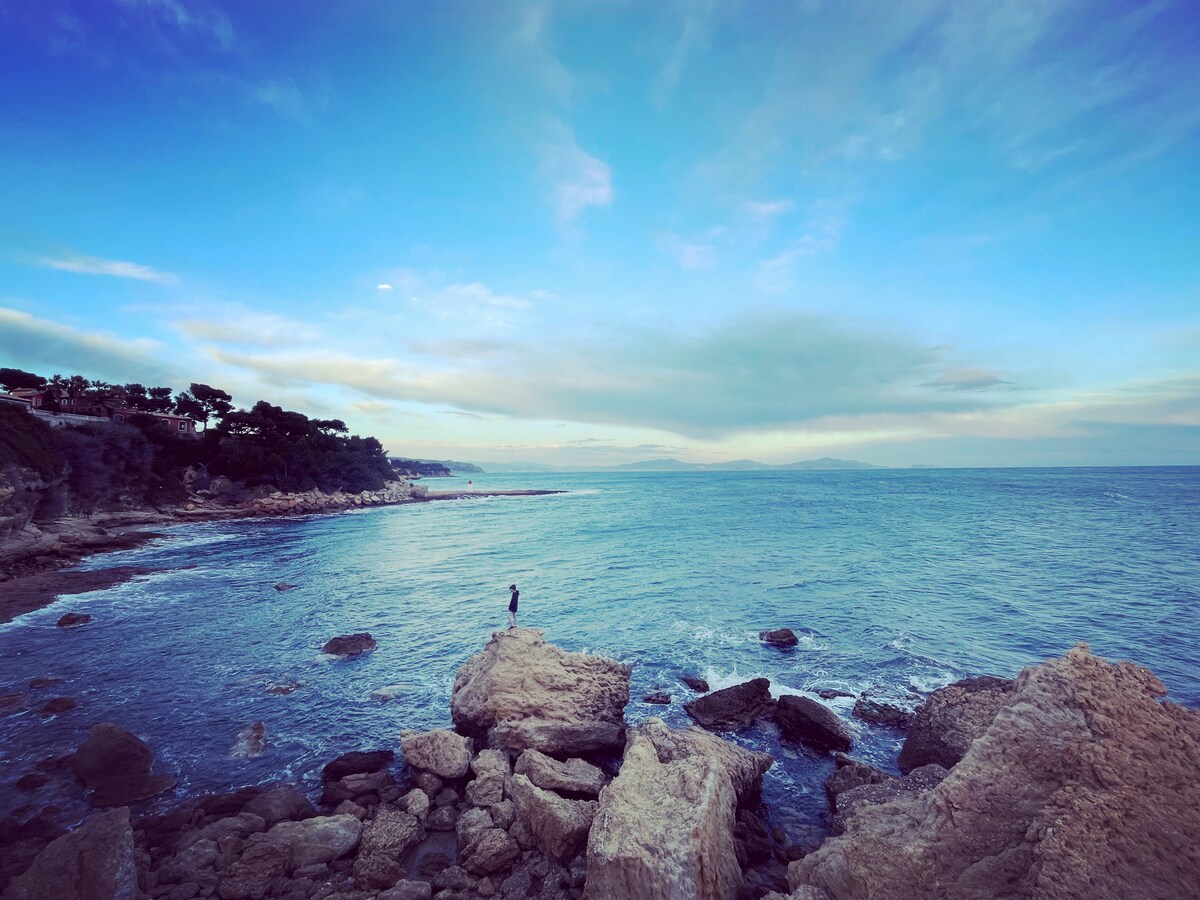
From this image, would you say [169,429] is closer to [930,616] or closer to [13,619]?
[13,619]

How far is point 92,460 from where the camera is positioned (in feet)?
154

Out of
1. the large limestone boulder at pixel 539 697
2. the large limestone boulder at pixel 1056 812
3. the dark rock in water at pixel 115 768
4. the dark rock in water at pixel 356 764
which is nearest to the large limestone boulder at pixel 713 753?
the large limestone boulder at pixel 539 697

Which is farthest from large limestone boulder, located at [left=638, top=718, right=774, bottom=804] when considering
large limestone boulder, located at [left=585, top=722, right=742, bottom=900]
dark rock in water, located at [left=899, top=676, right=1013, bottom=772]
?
dark rock in water, located at [left=899, top=676, right=1013, bottom=772]

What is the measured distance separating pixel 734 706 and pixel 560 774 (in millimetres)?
6212

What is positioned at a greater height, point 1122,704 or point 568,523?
point 1122,704

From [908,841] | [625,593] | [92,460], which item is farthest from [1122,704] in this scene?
[92,460]

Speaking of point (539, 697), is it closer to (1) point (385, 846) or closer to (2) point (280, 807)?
(1) point (385, 846)

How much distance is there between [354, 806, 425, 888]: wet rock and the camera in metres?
8.62

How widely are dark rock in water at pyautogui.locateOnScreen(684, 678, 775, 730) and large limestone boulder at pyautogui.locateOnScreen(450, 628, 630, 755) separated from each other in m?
2.36

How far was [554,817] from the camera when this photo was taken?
918 cm

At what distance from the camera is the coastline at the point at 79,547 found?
25.7 meters

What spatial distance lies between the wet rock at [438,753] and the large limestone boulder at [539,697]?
82 cm

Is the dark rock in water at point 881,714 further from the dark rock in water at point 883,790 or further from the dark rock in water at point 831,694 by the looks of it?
the dark rock in water at point 883,790

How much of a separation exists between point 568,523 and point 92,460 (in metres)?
46.9
